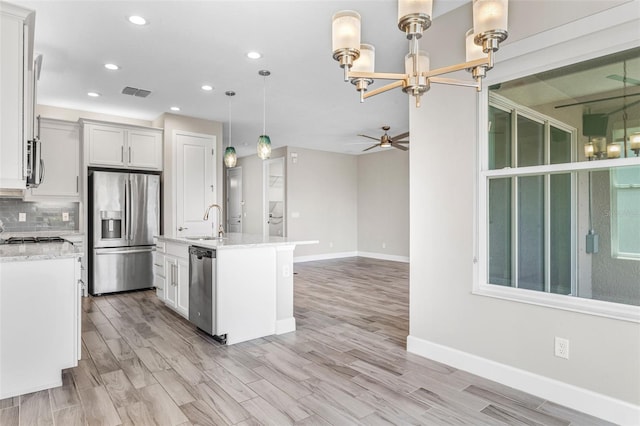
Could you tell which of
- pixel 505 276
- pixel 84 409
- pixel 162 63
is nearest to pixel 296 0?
pixel 162 63

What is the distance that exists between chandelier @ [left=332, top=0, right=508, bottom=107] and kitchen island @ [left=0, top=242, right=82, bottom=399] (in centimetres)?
226

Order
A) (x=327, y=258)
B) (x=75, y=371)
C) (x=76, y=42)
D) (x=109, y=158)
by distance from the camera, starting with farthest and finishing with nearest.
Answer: (x=327, y=258) → (x=109, y=158) → (x=76, y=42) → (x=75, y=371)

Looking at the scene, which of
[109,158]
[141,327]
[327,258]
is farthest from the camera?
[327,258]

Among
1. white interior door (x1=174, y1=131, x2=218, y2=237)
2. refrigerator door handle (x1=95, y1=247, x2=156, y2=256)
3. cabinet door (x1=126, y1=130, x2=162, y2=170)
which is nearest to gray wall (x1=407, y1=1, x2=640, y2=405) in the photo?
A: white interior door (x1=174, y1=131, x2=218, y2=237)

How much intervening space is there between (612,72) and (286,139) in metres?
6.18

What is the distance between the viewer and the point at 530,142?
98.8 inches

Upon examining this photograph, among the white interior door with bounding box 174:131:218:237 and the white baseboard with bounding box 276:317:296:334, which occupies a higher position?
the white interior door with bounding box 174:131:218:237

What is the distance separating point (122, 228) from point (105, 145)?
123cm

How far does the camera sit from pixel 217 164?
613 cm

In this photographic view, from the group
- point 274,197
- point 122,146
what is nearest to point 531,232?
point 122,146

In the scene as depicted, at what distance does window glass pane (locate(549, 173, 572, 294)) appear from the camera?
233 cm

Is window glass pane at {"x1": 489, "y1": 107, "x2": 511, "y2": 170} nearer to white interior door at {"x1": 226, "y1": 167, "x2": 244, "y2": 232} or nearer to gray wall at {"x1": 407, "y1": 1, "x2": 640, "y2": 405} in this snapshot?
gray wall at {"x1": 407, "y1": 1, "x2": 640, "y2": 405}

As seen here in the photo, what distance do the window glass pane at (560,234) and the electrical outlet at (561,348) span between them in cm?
31

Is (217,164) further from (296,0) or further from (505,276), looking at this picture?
(505,276)
